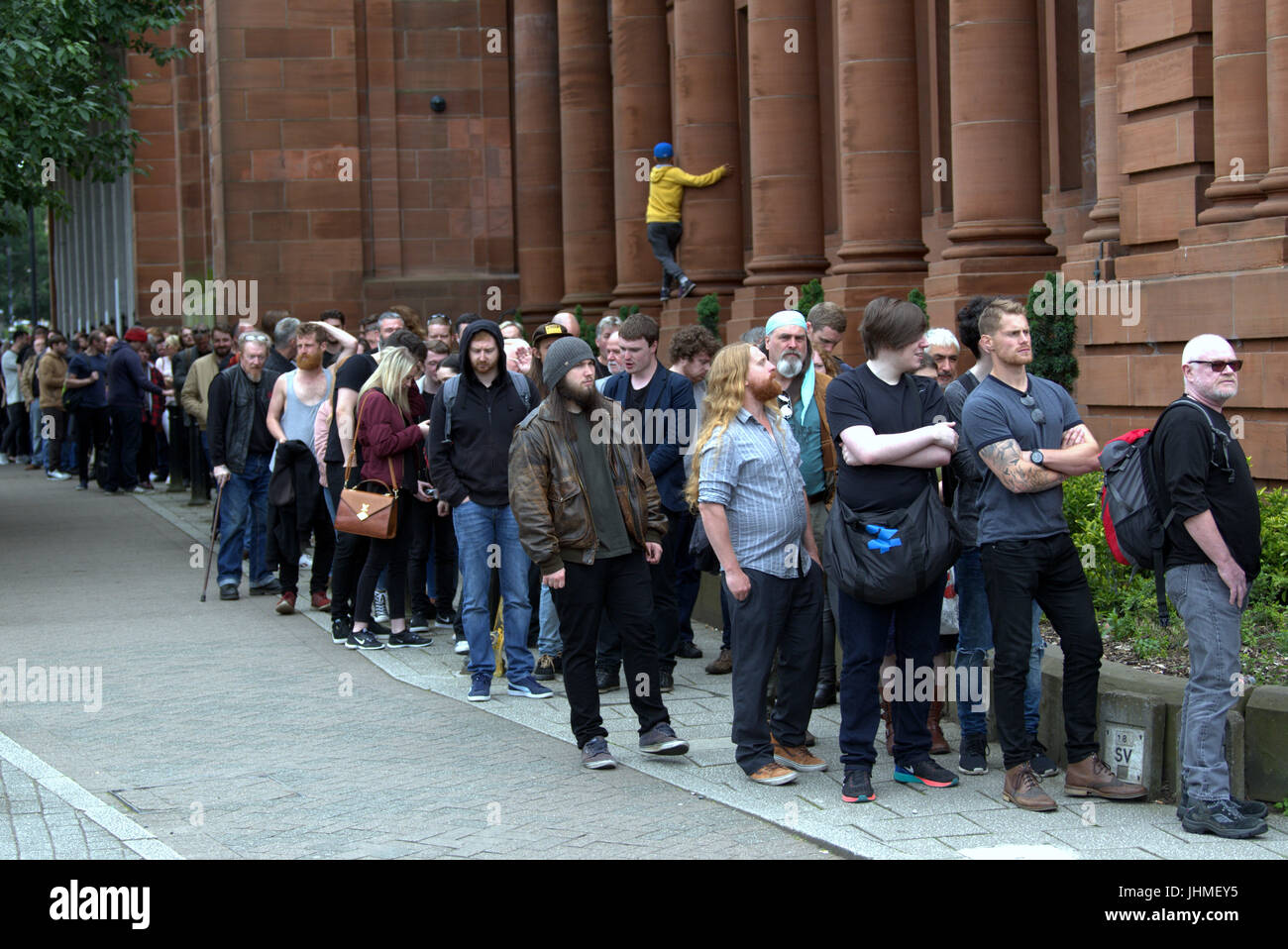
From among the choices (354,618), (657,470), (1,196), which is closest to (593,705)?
(657,470)

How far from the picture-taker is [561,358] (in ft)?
25.2

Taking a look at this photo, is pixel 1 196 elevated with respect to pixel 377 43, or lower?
lower

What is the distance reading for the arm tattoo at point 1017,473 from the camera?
6492 mm

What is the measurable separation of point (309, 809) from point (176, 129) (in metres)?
25.4

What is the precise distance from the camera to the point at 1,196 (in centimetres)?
1656

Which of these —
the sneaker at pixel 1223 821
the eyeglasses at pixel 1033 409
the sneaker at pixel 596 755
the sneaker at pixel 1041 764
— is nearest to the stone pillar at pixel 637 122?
the sneaker at pixel 596 755

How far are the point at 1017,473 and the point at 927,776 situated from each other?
1337mm

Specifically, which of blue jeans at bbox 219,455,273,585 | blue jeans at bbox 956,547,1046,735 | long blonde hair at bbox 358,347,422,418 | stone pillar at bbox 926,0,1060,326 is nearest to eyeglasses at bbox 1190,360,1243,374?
blue jeans at bbox 956,547,1046,735

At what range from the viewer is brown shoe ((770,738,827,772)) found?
7207mm

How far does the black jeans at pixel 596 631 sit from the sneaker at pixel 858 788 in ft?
3.89

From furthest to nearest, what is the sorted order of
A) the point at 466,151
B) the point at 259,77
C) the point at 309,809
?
the point at 466,151 < the point at 259,77 < the point at 309,809

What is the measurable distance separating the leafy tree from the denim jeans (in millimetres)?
12741

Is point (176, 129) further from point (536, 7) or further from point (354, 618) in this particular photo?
point (354, 618)

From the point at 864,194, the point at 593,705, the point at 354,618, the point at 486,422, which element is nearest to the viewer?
the point at 593,705
